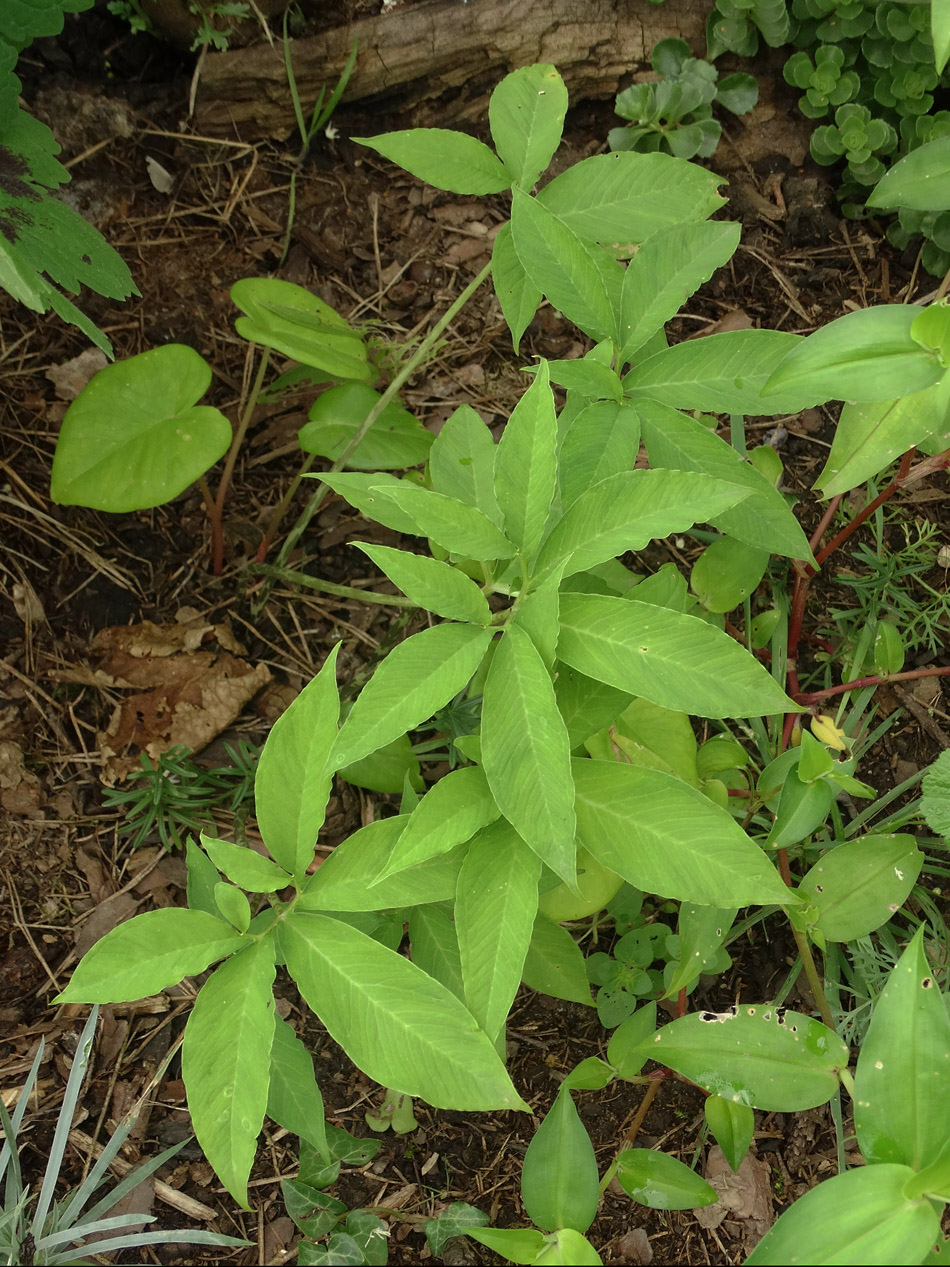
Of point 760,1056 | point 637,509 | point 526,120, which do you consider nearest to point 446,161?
point 526,120

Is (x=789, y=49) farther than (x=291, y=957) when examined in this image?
Yes

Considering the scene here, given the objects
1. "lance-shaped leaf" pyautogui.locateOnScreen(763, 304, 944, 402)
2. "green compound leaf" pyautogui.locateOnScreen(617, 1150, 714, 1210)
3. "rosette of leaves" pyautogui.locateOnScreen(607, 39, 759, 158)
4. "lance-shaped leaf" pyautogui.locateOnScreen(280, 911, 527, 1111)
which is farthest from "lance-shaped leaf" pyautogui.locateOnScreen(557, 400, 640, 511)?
"rosette of leaves" pyautogui.locateOnScreen(607, 39, 759, 158)

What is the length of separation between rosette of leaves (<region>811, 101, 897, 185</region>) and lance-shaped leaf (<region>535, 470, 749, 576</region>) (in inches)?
61.1

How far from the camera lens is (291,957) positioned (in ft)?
4.19

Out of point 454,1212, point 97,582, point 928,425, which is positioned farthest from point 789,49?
point 454,1212

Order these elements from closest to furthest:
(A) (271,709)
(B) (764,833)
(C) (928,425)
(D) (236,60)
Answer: (C) (928,425) < (B) (764,833) < (A) (271,709) < (D) (236,60)

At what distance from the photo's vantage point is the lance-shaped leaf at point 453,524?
1.21 m

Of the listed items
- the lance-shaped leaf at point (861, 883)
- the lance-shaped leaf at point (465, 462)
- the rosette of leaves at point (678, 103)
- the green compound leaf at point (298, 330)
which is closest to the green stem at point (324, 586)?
the lance-shaped leaf at point (465, 462)

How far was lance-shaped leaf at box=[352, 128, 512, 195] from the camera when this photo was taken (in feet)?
5.56

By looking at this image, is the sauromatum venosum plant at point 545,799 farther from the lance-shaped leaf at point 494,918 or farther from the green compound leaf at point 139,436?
the green compound leaf at point 139,436

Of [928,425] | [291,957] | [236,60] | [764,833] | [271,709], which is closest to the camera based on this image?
[291,957]

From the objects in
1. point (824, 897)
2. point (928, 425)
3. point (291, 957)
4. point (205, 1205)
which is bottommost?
point (205, 1205)

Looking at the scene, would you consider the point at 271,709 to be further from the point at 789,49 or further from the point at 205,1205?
the point at 789,49

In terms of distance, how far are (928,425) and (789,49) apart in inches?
53.7
